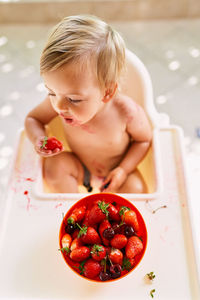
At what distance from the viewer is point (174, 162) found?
1.02m

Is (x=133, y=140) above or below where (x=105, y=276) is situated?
above

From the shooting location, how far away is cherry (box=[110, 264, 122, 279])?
2.39 feet

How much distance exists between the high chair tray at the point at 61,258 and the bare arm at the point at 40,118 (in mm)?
173

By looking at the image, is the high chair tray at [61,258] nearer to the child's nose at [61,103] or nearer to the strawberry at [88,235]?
the strawberry at [88,235]

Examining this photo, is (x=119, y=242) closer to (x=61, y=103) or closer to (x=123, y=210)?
(x=123, y=210)

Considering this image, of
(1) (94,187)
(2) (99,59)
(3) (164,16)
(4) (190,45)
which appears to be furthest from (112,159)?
(3) (164,16)

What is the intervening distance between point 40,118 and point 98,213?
49cm

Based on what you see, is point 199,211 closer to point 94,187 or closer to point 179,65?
point 94,187

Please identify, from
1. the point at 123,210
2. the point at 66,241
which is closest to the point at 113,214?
the point at 123,210

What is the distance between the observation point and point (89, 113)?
967 mm

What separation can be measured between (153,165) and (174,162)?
0.23 ft

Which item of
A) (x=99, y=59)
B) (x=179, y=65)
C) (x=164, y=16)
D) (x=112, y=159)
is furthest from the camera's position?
(x=164, y=16)

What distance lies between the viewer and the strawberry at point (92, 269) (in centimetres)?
73

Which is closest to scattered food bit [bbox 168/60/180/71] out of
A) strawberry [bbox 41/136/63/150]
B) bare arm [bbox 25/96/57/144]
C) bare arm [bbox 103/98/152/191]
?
bare arm [bbox 103/98/152/191]
